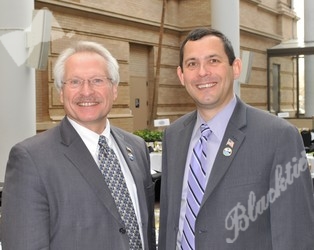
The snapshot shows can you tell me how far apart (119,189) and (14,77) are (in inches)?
209

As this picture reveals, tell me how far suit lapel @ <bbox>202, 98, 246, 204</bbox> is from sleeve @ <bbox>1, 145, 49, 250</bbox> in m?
0.62

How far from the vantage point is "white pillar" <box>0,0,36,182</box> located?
6848mm

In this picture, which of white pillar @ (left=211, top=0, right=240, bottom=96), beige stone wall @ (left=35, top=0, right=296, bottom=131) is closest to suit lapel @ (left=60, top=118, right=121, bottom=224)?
beige stone wall @ (left=35, top=0, right=296, bottom=131)

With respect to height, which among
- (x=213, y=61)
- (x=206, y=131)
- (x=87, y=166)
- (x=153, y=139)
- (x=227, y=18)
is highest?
(x=227, y=18)

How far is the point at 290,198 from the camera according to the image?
194 centimetres

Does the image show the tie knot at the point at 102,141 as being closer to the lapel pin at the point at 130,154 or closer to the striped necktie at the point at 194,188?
the lapel pin at the point at 130,154

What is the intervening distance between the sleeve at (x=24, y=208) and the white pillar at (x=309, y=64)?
17.6m

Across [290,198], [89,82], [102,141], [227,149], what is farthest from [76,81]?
[290,198]

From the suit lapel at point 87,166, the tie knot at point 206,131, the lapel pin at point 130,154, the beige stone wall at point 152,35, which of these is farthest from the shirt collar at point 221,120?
the beige stone wall at point 152,35

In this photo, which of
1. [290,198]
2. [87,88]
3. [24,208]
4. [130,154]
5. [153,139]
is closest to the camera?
[24,208]

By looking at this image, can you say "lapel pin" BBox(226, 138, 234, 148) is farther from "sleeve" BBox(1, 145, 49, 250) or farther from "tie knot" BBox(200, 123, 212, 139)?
"sleeve" BBox(1, 145, 49, 250)

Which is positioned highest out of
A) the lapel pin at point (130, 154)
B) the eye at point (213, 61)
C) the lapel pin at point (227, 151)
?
the eye at point (213, 61)

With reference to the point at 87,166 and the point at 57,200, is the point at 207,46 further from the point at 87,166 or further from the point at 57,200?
the point at 57,200

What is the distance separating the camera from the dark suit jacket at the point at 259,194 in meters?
1.95
